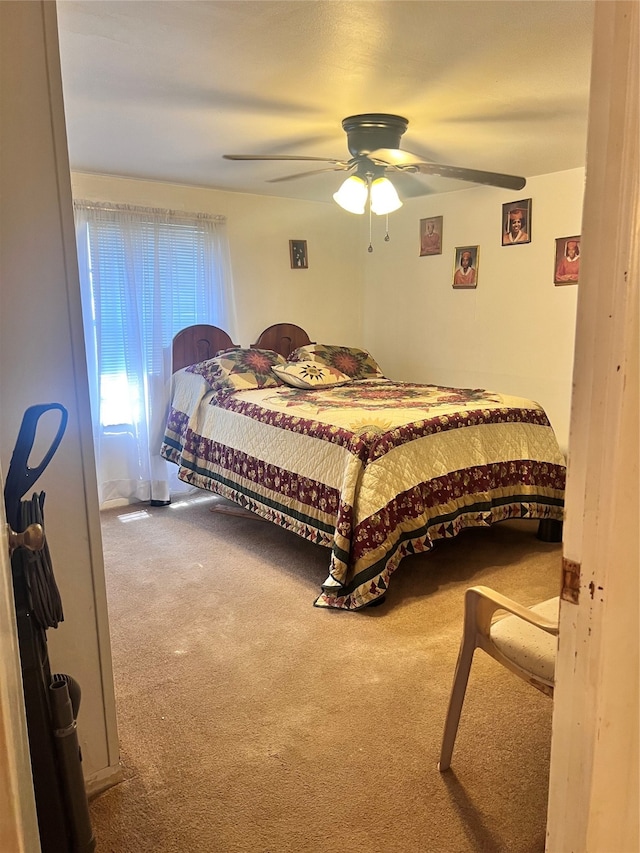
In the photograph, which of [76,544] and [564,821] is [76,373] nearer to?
[76,544]

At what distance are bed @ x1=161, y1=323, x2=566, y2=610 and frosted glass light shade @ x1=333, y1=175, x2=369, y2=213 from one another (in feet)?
3.45

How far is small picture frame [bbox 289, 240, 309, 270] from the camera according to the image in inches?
191

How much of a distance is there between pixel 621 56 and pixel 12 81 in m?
1.26

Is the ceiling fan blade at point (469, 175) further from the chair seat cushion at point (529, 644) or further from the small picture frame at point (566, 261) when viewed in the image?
the chair seat cushion at point (529, 644)

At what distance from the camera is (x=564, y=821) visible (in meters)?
0.93

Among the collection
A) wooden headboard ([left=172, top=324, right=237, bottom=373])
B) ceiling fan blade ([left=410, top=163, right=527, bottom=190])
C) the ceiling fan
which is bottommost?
wooden headboard ([left=172, top=324, right=237, bottom=373])

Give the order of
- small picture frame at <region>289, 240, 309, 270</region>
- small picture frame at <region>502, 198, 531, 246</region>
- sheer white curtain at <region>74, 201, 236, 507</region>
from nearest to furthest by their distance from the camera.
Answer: sheer white curtain at <region>74, 201, 236, 507</region> < small picture frame at <region>502, 198, 531, 246</region> < small picture frame at <region>289, 240, 309, 270</region>

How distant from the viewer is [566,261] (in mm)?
4004

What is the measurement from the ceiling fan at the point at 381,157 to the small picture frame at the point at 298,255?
5.84 ft

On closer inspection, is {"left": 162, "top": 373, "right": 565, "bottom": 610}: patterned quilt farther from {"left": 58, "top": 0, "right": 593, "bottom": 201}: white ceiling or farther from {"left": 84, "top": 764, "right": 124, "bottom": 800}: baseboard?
{"left": 58, "top": 0, "right": 593, "bottom": 201}: white ceiling

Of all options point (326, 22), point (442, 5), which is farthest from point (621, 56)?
point (326, 22)

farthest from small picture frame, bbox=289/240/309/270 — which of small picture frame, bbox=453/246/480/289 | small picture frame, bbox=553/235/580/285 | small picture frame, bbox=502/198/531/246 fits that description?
small picture frame, bbox=553/235/580/285

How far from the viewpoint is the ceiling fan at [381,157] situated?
8.99ft

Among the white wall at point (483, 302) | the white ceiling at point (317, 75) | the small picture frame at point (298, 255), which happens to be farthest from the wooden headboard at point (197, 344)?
the white wall at point (483, 302)
